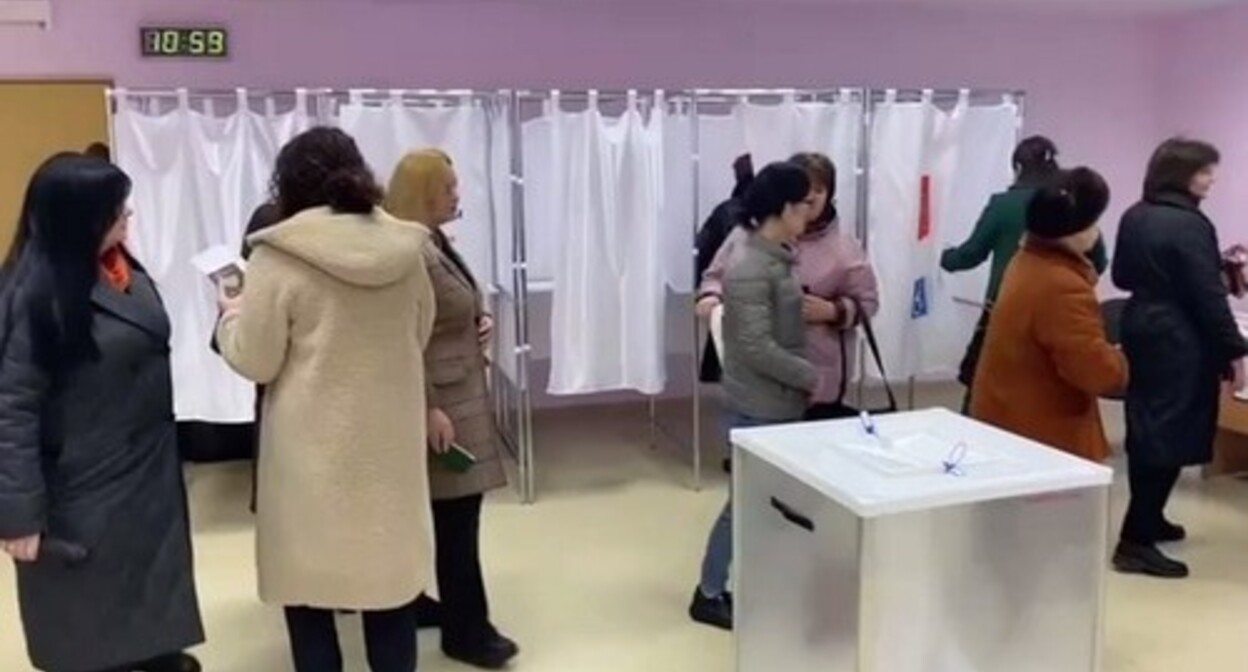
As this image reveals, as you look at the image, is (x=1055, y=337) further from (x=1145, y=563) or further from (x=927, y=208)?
(x=927, y=208)

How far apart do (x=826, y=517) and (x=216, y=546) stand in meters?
2.36

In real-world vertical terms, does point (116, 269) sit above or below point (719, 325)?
above

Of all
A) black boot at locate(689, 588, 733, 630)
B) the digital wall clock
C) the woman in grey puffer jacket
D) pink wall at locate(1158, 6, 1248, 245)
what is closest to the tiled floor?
black boot at locate(689, 588, 733, 630)

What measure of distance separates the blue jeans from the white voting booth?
0.47 metres

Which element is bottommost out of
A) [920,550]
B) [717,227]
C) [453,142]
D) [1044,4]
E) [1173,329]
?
[920,550]

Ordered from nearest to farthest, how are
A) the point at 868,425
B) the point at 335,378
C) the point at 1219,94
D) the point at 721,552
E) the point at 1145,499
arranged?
1. the point at 335,378
2. the point at 868,425
3. the point at 721,552
4. the point at 1145,499
5. the point at 1219,94

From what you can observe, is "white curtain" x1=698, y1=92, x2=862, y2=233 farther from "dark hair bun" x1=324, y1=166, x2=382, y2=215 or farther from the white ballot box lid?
"dark hair bun" x1=324, y1=166, x2=382, y2=215

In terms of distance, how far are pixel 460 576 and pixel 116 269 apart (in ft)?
3.47

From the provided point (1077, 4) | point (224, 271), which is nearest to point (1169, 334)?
point (224, 271)

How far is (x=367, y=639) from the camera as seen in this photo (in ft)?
7.66

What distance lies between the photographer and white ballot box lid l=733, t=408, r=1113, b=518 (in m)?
2.01

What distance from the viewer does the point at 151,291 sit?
231 cm

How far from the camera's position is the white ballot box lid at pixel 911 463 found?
6.61 ft

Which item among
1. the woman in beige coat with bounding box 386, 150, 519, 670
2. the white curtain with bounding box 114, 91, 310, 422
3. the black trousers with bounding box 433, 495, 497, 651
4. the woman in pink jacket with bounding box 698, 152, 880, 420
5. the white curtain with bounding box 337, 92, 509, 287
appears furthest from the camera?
the white curtain with bounding box 337, 92, 509, 287
